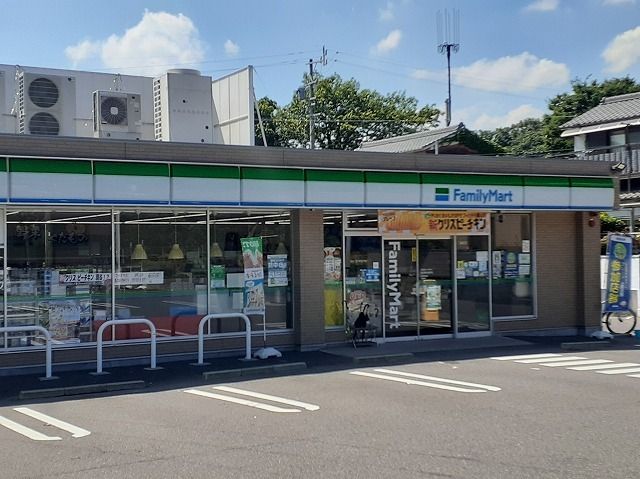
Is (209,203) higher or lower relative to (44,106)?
lower

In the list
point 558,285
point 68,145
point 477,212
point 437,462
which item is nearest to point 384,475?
point 437,462

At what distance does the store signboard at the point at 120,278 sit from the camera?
46.3 feet

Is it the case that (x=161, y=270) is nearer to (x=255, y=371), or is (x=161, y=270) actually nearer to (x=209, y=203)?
(x=209, y=203)

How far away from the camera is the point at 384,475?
22.0 ft

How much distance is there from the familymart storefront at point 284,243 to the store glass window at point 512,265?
0.11ft

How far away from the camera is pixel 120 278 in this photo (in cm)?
1444

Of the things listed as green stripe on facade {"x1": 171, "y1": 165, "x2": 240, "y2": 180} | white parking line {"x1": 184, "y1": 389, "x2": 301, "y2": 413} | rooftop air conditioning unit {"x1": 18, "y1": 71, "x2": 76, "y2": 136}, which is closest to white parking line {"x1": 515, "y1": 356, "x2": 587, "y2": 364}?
white parking line {"x1": 184, "y1": 389, "x2": 301, "y2": 413}

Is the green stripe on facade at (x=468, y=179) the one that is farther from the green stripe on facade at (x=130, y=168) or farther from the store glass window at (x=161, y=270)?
the green stripe on facade at (x=130, y=168)

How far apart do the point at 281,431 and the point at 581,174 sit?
40.1 feet

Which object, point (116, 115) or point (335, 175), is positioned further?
point (116, 115)

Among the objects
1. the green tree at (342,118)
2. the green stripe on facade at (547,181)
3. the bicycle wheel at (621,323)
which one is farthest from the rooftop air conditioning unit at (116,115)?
the green tree at (342,118)

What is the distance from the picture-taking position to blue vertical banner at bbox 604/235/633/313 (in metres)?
18.7

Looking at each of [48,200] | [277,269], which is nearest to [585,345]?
[277,269]

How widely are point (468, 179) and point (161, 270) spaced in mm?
6873
